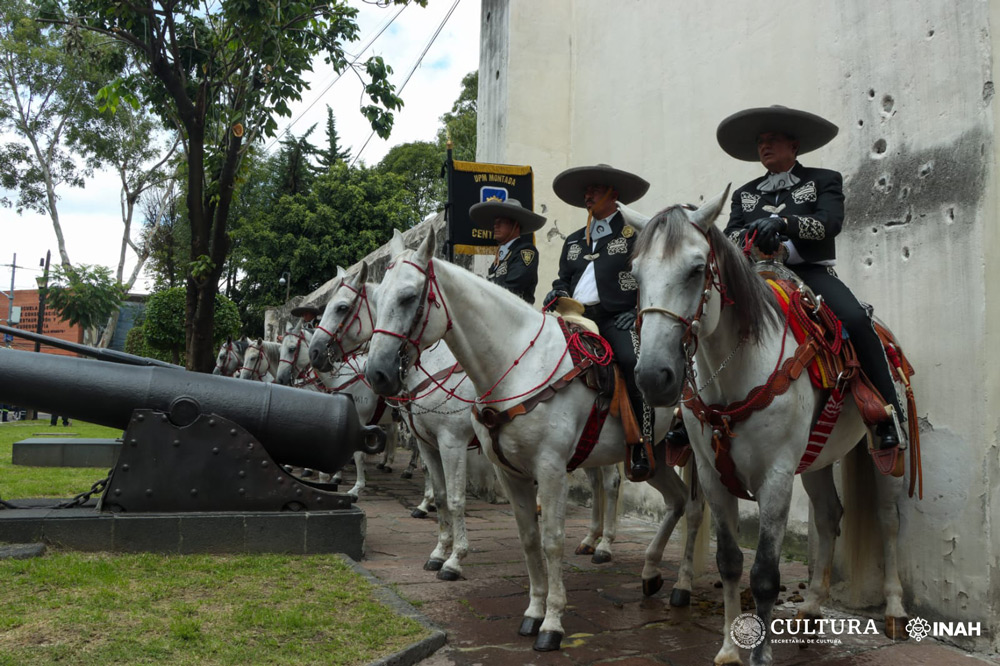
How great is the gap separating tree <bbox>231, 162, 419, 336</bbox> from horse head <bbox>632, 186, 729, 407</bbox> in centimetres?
2681

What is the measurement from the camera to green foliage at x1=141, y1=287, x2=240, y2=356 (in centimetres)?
1880

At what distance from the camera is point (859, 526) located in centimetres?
430

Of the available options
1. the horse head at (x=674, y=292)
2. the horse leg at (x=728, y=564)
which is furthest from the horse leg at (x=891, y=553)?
Answer: the horse head at (x=674, y=292)

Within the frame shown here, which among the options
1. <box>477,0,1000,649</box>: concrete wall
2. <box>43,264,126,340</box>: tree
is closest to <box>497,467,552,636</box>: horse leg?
<box>477,0,1000,649</box>: concrete wall

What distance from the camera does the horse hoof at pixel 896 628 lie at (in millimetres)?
3838

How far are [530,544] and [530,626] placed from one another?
388mm

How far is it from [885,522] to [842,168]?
7.07 ft

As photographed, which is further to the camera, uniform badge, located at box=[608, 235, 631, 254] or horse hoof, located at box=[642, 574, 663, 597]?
uniform badge, located at box=[608, 235, 631, 254]

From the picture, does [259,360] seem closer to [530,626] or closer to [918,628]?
[530,626]

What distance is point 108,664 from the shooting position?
9.68 feet

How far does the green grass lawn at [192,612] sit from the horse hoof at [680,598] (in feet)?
5.01

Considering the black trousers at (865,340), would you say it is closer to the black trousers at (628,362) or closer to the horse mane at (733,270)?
the horse mane at (733,270)

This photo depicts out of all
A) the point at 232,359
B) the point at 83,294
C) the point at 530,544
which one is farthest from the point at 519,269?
the point at 83,294

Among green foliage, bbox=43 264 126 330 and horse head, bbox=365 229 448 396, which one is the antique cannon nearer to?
horse head, bbox=365 229 448 396
